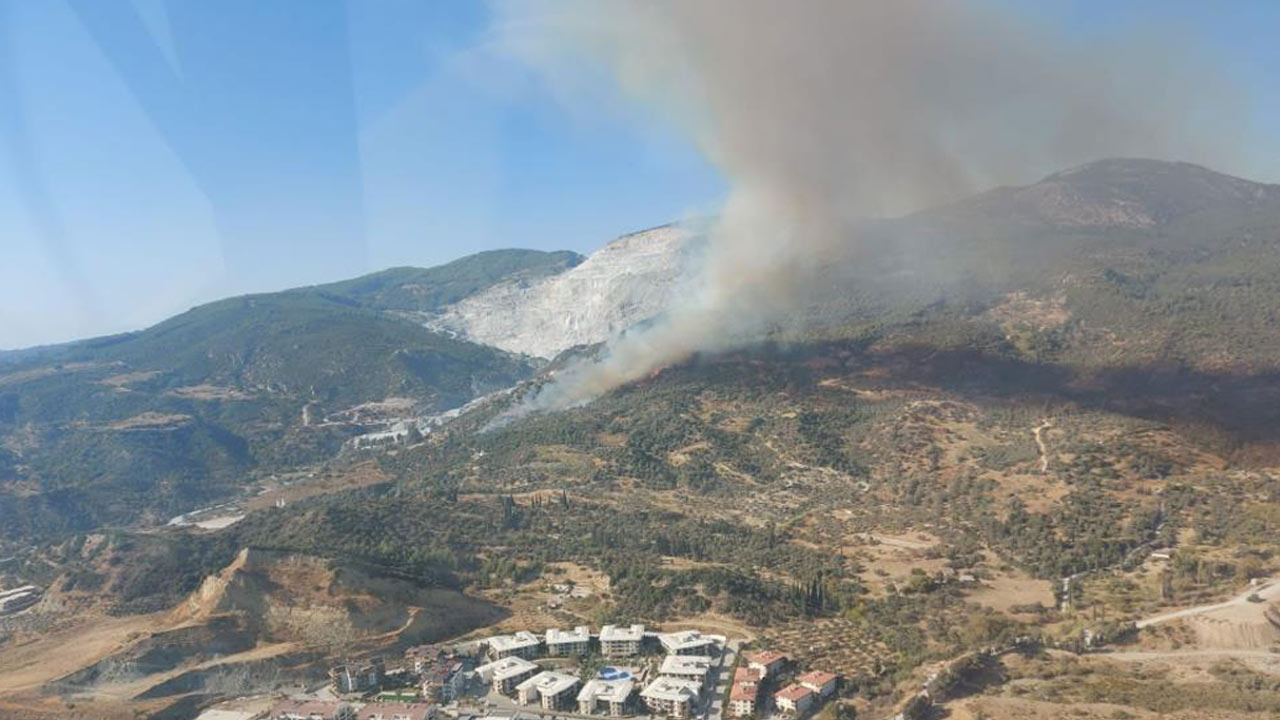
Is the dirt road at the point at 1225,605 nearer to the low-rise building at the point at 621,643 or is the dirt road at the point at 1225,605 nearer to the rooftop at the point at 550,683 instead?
the low-rise building at the point at 621,643

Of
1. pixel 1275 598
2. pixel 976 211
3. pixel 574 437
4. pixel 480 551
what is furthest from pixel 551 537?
pixel 976 211

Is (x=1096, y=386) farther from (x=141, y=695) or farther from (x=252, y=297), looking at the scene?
(x=252, y=297)

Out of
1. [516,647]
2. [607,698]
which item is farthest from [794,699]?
[516,647]

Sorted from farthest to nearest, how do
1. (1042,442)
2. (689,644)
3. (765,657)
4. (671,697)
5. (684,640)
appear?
(1042,442), (684,640), (689,644), (765,657), (671,697)

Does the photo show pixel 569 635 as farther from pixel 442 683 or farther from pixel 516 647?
pixel 442 683

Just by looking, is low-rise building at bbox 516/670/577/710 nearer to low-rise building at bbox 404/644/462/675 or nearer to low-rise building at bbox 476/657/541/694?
low-rise building at bbox 476/657/541/694
